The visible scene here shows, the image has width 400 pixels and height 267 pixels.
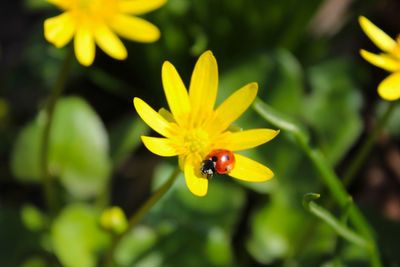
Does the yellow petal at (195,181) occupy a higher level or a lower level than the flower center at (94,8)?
lower

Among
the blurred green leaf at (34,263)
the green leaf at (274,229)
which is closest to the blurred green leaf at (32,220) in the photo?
the blurred green leaf at (34,263)

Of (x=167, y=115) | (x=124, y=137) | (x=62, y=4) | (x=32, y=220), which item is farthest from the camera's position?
(x=124, y=137)

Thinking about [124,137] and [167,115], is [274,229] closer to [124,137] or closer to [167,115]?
[124,137]

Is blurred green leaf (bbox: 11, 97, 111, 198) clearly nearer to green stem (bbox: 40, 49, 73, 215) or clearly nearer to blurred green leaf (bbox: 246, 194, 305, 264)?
green stem (bbox: 40, 49, 73, 215)

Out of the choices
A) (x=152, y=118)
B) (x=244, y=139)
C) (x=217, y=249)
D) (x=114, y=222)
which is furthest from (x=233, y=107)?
(x=217, y=249)

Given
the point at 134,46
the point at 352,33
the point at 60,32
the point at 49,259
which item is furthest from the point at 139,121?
the point at 352,33

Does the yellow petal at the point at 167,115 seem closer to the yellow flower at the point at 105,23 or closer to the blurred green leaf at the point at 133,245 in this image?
the yellow flower at the point at 105,23

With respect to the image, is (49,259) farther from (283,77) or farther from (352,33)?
(352,33)
